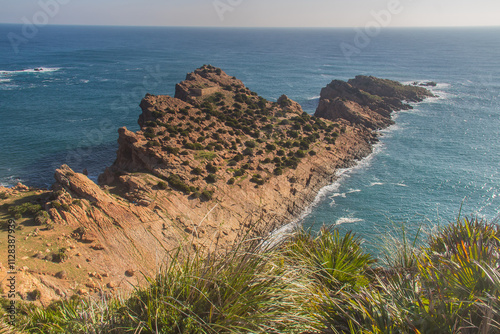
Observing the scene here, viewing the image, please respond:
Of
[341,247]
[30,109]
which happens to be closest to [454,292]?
[341,247]

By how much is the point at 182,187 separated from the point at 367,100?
230ft

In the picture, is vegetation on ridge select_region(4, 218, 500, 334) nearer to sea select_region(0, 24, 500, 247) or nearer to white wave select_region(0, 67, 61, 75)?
sea select_region(0, 24, 500, 247)

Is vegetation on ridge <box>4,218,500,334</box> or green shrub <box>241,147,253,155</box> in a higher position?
vegetation on ridge <box>4,218,500,334</box>

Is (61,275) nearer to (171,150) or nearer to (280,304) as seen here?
(280,304)

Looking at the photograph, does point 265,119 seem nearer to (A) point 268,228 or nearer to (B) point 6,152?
(A) point 268,228

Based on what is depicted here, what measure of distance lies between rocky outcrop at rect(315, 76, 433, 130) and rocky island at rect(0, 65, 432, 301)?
717 mm

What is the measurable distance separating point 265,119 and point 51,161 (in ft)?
131

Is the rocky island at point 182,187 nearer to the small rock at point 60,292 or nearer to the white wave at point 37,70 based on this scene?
the small rock at point 60,292

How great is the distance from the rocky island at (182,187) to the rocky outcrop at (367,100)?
717 mm

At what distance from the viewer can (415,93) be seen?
10338cm

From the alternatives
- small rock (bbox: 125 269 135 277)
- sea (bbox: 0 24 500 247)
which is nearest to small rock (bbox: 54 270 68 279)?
small rock (bbox: 125 269 135 277)

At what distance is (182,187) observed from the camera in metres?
39.2

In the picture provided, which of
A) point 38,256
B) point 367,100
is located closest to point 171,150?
point 38,256

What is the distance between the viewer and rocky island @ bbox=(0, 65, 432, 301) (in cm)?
2490
